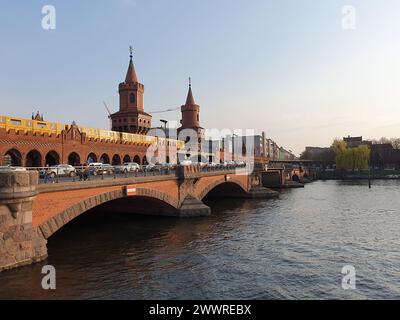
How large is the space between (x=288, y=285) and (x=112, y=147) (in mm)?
36044

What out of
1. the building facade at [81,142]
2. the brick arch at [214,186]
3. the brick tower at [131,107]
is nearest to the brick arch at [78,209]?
the brick arch at [214,186]

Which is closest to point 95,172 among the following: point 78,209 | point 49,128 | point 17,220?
point 78,209

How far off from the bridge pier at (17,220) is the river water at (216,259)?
0.81m

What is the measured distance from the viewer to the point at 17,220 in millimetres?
18531

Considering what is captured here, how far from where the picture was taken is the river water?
17.0m

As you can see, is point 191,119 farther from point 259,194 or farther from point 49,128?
point 49,128

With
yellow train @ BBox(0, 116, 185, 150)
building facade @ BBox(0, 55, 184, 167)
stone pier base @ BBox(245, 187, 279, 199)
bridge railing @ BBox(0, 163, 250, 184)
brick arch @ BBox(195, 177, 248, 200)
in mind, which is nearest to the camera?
bridge railing @ BBox(0, 163, 250, 184)

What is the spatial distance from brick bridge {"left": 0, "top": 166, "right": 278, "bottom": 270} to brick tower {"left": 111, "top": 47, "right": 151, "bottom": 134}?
32.6 metres

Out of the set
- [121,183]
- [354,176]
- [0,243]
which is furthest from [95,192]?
[354,176]

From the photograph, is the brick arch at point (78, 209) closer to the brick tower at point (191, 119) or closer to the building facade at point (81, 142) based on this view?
the building facade at point (81, 142)

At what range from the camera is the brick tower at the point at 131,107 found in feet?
231

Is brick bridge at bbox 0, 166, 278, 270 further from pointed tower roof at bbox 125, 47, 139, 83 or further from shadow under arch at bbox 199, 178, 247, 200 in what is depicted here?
pointed tower roof at bbox 125, 47, 139, 83

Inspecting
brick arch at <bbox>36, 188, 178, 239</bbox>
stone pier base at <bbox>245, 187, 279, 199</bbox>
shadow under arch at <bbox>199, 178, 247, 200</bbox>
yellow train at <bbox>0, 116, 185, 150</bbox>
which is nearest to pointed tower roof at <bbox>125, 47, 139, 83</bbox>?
yellow train at <bbox>0, 116, 185, 150</bbox>

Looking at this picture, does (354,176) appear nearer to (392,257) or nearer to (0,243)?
(392,257)
